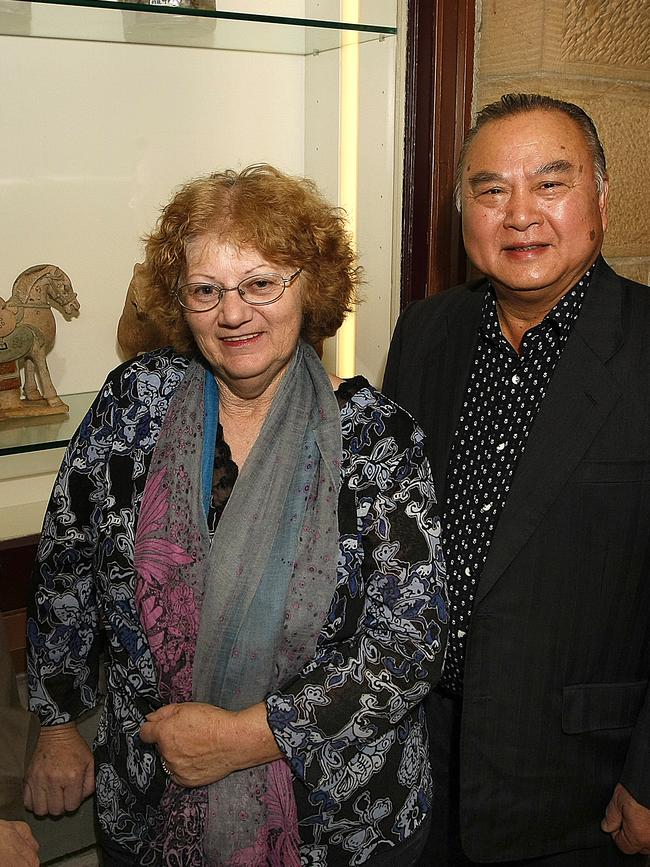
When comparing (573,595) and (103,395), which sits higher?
(103,395)

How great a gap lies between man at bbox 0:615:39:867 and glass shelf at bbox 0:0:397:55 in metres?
0.97

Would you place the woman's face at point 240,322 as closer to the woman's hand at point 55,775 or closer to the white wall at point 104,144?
the white wall at point 104,144

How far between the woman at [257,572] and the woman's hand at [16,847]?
7.0 inches

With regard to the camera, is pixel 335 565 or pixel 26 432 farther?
pixel 26 432

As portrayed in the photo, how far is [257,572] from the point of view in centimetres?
132

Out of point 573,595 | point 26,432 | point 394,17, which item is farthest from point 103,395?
point 394,17

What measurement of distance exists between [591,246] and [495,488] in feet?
1.28

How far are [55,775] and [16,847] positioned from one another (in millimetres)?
253

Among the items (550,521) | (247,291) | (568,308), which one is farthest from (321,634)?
(568,308)

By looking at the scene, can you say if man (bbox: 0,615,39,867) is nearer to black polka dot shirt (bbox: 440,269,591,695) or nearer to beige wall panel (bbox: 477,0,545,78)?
black polka dot shirt (bbox: 440,269,591,695)

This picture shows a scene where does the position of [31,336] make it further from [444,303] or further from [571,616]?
[571,616]

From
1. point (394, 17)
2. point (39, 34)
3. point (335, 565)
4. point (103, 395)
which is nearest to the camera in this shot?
point (335, 565)

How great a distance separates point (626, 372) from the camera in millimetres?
1398

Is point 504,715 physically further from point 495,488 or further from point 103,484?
point 103,484
